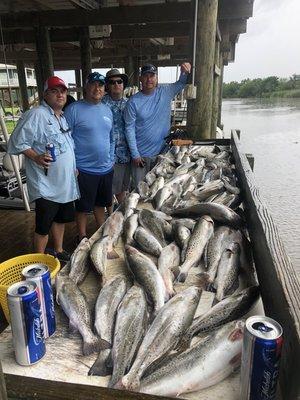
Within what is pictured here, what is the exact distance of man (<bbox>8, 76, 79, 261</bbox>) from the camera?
11.1 feet

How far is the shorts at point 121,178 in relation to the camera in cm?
539

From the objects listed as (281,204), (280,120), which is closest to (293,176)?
(281,204)

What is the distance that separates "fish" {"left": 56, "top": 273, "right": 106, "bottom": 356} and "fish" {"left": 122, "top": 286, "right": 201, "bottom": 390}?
19 cm

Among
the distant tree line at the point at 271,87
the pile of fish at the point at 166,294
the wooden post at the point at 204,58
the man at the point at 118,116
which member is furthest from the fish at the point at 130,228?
the distant tree line at the point at 271,87

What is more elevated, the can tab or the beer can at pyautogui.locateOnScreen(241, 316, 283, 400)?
the can tab

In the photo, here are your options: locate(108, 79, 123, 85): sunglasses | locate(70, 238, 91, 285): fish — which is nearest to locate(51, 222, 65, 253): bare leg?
locate(70, 238, 91, 285): fish

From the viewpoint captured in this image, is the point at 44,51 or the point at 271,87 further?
the point at 271,87

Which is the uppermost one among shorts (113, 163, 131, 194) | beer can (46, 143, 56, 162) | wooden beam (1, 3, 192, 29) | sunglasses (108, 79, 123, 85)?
wooden beam (1, 3, 192, 29)

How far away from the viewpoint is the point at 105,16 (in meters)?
7.64

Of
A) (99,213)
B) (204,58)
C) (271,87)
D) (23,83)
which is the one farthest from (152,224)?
(271,87)

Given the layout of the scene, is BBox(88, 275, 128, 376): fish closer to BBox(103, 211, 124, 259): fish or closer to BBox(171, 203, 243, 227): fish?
BBox(103, 211, 124, 259): fish

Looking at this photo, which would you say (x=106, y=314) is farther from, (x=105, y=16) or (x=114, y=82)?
(x=105, y=16)

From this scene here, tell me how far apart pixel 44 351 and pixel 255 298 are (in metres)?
Answer: 1.01

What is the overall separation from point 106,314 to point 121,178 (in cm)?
389
